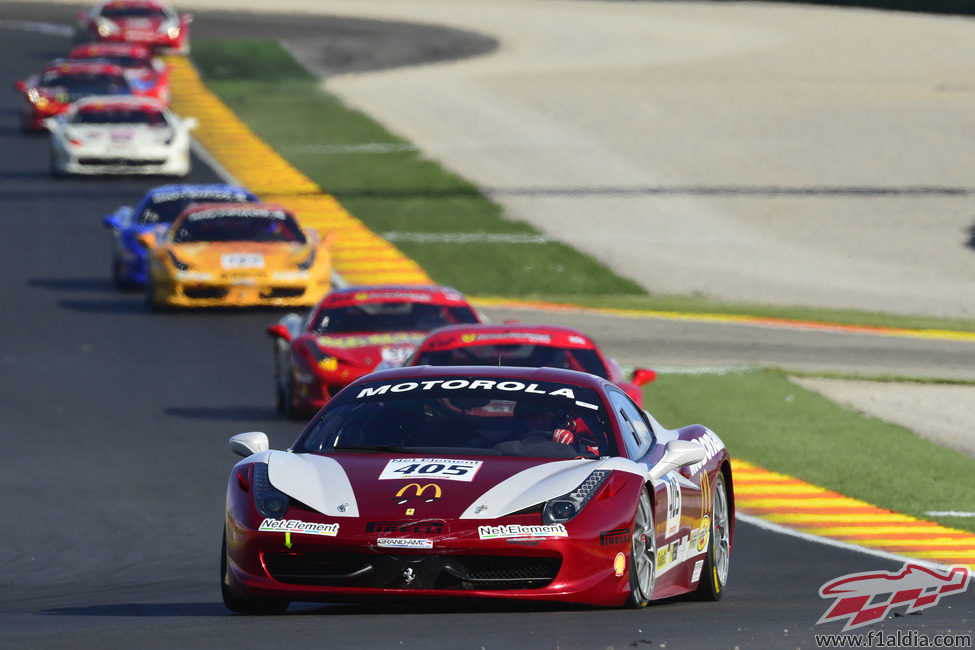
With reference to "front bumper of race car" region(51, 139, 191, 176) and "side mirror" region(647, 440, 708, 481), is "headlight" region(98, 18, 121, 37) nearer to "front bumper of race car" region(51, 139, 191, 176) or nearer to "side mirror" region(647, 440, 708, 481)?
"front bumper of race car" region(51, 139, 191, 176)

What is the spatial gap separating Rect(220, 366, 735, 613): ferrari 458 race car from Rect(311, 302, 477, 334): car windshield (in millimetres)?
9139

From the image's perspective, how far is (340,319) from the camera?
62.4 feet

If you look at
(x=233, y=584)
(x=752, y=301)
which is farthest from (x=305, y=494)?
(x=752, y=301)

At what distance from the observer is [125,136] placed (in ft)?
117

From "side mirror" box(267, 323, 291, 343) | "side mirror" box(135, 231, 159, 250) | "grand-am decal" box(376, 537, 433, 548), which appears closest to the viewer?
"grand-am decal" box(376, 537, 433, 548)

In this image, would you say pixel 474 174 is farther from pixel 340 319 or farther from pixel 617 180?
pixel 340 319

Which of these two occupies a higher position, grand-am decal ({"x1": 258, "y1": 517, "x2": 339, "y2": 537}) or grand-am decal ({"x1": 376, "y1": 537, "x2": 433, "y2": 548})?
grand-am decal ({"x1": 376, "y1": 537, "x2": 433, "y2": 548})

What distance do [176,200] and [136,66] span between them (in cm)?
1851

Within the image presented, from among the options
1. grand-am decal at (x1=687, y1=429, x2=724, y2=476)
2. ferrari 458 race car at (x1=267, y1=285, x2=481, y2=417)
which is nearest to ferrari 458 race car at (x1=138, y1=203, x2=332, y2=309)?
ferrari 458 race car at (x1=267, y1=285, x2=481, y2=417)

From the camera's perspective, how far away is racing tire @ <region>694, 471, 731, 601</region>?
9.93m

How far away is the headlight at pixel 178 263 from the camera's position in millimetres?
24969

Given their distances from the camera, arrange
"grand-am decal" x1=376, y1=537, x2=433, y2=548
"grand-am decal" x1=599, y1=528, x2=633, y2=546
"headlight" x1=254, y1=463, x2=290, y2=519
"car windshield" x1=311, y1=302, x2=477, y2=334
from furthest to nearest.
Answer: "car windshield" x1=311, y1=302, x2=477, y2=334, "headlight" x1=254, y1=463, x2=290, y2=519, "grand-am decal" x1=599, y1=528, x2=633, y2=546, "grand-am decal" x1=376, y1=537, x2=433, y2=548

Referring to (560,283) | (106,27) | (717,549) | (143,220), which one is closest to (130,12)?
(106,27)

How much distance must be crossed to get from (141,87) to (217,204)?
60.0 ft
